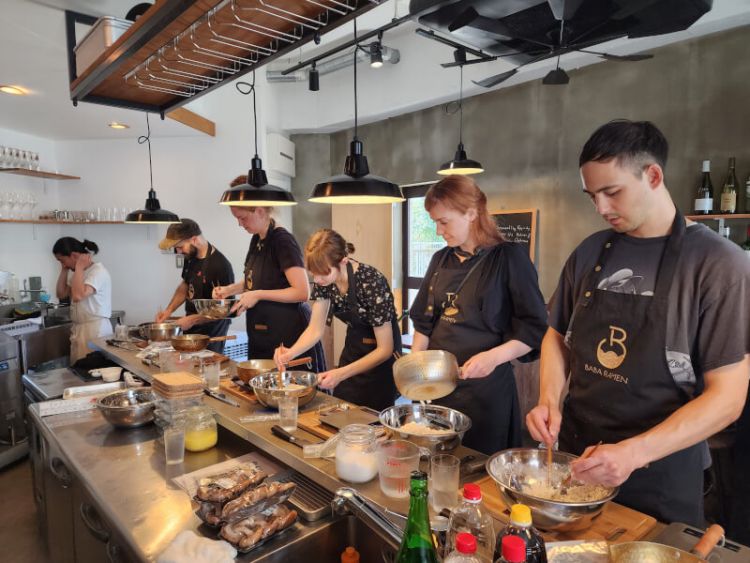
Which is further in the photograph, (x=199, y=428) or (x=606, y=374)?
(x=199, y=428)

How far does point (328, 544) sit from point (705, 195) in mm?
3399

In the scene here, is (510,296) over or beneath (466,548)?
over

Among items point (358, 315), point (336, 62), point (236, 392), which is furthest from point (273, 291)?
point (336, 62)

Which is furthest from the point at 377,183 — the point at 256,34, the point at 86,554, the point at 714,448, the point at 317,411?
the point at 714,448

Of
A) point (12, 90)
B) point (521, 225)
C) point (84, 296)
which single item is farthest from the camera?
point (521, 225)

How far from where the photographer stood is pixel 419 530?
0.90 metres

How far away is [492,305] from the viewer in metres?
1.89

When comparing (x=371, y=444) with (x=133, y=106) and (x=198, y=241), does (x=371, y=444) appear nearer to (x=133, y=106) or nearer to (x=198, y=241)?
(x=133, y=106)

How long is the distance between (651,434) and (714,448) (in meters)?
1.71

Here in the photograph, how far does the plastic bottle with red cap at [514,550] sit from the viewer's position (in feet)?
2.43

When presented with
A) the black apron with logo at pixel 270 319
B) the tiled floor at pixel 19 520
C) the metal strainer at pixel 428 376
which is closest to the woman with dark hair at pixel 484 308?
the metal strainer at pixel 428 376

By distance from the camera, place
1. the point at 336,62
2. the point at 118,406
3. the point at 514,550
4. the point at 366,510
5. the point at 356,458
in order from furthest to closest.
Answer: the point at 336,62 → the point at 118,406 → the point at 356,458 → the point at 366,510 → the point at 514,550

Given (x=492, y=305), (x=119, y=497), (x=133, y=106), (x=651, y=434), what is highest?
(x=133, y=106)

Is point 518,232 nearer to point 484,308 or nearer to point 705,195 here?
point 705,195
